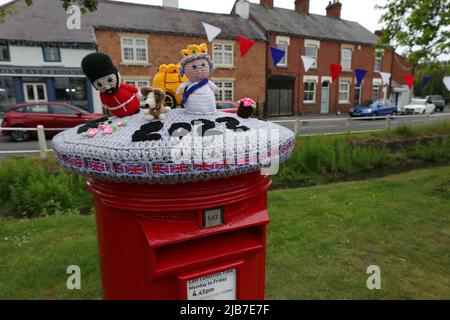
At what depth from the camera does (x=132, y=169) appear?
3.63 feet

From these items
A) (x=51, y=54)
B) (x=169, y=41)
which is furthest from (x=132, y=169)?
(x=51, y=54)

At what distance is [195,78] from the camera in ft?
4.72

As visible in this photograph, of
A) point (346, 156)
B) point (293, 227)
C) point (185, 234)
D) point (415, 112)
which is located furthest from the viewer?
point (415, 112)

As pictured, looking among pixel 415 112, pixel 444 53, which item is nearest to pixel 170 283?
pixel 444 53

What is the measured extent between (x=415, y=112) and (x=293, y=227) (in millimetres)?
21901

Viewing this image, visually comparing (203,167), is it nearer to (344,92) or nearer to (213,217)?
(213,217)

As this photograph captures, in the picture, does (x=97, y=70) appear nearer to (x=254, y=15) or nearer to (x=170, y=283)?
(x=170, y=283)

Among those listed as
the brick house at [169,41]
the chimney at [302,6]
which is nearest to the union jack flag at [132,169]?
the brick house at [169,41]

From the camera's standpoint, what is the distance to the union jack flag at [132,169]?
3.60 feet

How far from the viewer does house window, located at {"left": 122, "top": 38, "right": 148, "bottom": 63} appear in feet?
54.2

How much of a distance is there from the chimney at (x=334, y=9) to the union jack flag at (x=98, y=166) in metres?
27.3

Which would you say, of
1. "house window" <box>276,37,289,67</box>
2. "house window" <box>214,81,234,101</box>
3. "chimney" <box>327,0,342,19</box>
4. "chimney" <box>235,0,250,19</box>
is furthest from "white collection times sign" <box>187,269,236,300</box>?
"chimney" <box>327,0,342,19</box>

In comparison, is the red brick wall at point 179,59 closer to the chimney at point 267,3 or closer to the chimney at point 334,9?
the chimney at point 267,3
